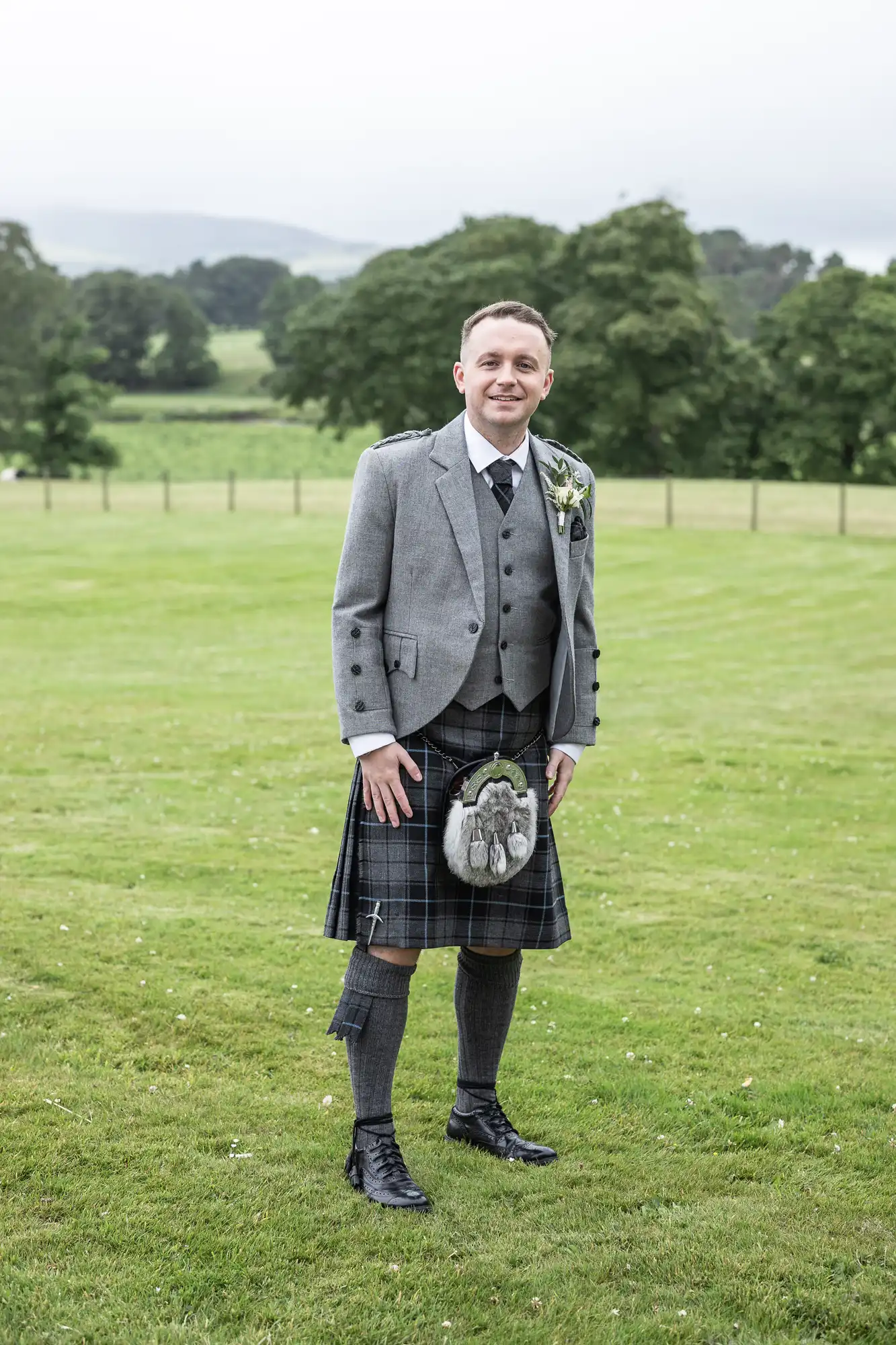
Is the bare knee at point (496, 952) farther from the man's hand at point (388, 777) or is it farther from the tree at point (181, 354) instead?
the tree at point (181, 354)

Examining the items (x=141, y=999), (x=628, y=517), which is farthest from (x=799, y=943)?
(x=628, y=517)

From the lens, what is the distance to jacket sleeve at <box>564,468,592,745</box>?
406 cm

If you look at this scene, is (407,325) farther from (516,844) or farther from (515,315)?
(516,844)

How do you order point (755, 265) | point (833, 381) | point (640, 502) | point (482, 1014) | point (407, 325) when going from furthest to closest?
point (755, 265) → point (407, 325) → point (833, 381) → point (640, 502) → point (482, 1014)

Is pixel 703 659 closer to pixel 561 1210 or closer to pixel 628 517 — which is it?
pixel 561 1210

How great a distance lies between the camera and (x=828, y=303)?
5025 cm

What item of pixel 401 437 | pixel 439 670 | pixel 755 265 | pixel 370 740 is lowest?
pixel 370 740

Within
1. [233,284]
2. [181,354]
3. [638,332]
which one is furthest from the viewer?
Answer: [233,284]

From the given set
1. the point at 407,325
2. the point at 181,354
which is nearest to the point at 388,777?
the point at 407,325

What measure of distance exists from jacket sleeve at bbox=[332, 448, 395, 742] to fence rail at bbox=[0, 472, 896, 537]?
28.7 meters

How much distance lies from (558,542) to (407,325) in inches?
2030

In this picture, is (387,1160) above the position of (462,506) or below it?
below

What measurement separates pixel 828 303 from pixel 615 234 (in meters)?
8.47

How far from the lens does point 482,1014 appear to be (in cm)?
420
